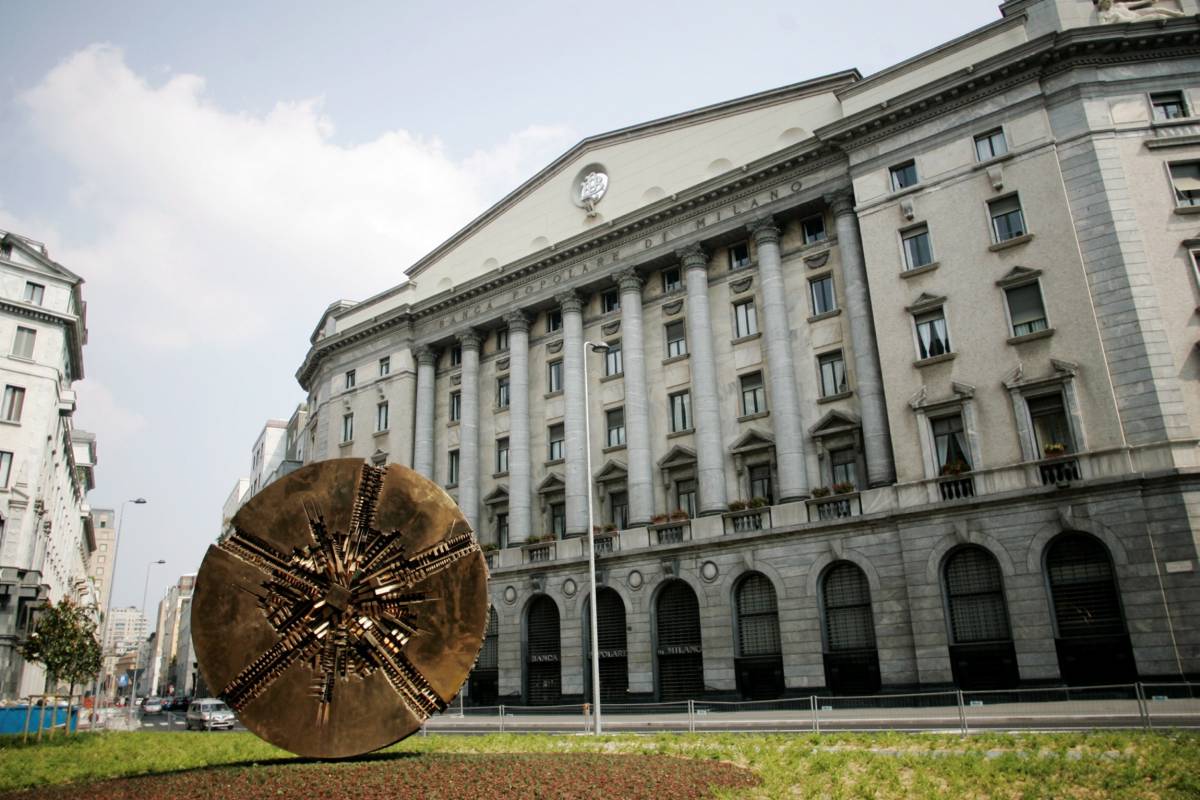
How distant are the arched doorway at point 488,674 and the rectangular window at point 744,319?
18.2m

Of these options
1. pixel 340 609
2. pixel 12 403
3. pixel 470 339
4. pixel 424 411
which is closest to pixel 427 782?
pixel 340 609

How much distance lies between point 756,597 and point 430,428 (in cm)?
2278

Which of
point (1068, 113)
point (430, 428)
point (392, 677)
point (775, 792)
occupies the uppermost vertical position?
point (1068, 113)

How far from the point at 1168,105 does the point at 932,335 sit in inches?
438

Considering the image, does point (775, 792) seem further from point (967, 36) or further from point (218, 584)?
point (967, 36)

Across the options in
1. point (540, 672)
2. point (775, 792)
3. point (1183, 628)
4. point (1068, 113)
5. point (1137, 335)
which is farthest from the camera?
point (540, 672)

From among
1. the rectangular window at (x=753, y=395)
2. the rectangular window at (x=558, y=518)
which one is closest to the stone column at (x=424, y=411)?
the rectangular window at (x=558, y=518)

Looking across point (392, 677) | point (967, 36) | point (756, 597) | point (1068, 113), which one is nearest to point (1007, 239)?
point (1068, 113)

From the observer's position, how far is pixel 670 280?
42188 mm

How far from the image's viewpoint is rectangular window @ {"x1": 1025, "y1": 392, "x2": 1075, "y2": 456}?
28.2 meters

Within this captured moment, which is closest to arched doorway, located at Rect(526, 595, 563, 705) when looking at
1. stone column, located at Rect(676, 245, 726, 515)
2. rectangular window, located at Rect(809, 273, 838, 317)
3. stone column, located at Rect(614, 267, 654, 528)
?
stone column, located at Rect(614, 267, 654, 528)

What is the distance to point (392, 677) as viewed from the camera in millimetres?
13570

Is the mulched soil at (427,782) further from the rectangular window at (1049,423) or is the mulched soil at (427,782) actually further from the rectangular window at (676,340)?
the rectangular window at (676,340)

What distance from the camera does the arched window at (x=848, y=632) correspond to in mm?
30859
